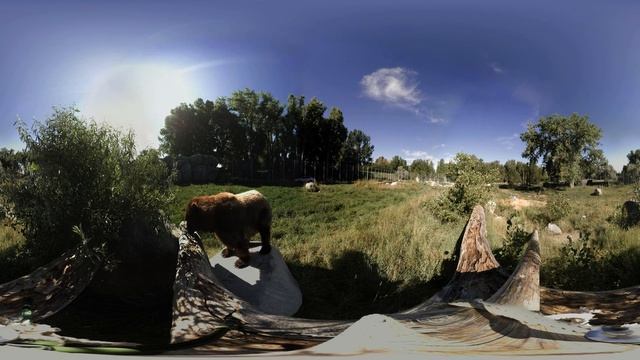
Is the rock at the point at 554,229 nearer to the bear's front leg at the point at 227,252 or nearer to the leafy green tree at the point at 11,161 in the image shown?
the bear's front leg at the point at 227,252

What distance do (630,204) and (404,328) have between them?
236cm

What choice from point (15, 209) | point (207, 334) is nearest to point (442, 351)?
point (207, 334)

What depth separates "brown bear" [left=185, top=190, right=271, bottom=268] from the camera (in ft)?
7.16

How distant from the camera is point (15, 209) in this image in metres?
1.88

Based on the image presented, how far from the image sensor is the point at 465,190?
7.89ft

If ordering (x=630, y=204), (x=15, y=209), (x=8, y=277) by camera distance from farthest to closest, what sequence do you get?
(x=630, y=204)
(x=8, y=277)
(x=15, y=209)

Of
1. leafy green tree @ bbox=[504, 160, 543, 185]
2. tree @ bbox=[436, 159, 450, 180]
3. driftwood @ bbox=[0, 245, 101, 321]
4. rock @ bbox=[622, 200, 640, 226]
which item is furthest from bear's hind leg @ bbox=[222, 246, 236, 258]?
rock @ bbox=[622, 200, 640, 226]

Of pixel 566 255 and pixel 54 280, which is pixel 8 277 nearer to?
pixel 54 280

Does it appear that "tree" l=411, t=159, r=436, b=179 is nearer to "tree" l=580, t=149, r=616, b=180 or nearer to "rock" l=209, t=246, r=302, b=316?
"tree" l=580, t=149, r=616, b=180

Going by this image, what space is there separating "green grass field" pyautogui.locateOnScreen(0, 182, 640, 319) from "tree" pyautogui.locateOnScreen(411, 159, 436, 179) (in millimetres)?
212

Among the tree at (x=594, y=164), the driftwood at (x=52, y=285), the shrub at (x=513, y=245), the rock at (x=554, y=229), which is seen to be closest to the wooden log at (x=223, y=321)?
the driftwood at (x=52, y=285)

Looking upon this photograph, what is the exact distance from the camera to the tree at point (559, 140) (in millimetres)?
1860

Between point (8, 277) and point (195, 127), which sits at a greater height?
point (195, 127)

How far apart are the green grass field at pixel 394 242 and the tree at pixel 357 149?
1.08ft
